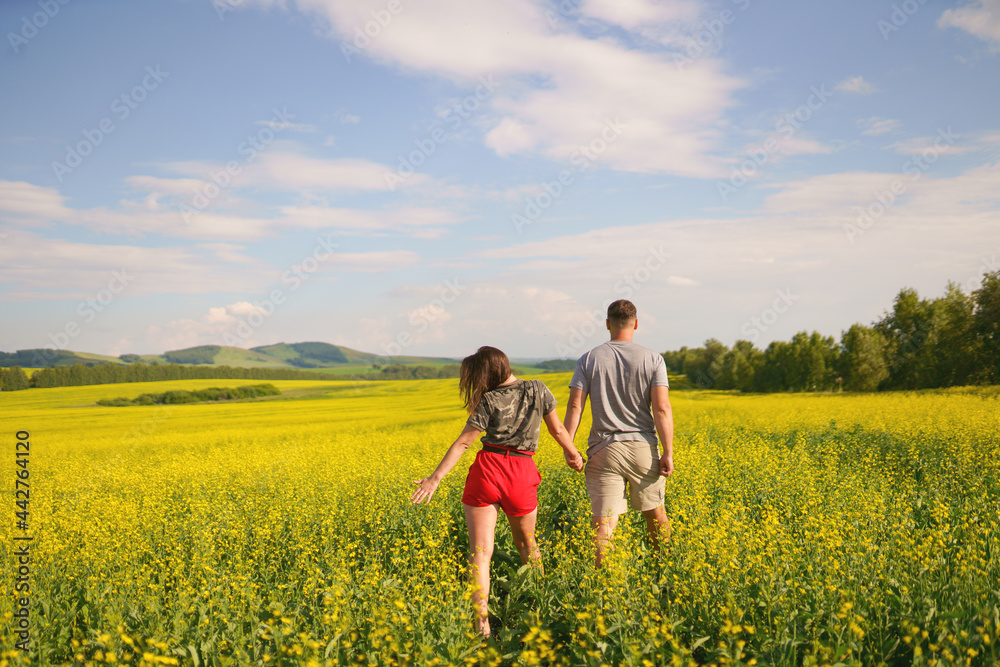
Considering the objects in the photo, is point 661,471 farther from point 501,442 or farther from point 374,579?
point 374,579

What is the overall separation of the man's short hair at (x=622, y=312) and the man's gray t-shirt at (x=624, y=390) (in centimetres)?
18

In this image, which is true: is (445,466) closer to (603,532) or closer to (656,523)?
(603,532)

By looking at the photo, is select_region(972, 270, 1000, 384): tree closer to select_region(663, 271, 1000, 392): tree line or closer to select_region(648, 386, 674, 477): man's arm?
select_region(663, 271, 1000, 392): tree line

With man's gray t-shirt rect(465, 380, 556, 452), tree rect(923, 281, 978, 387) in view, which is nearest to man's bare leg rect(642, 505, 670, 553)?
man's gray t-shirt rect(465, 380, 556, 452)

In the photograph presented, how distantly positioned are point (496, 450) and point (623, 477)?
49.1 inches

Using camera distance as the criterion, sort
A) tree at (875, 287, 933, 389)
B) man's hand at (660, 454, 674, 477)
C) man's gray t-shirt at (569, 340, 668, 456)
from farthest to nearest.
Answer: tree at (875, 287, 933, 389)
man's gray t-shirt at (569, 340, 668, 456)
man's hand at (660, 454, 674, 477)

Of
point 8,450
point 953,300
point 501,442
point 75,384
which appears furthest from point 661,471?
point 75,384

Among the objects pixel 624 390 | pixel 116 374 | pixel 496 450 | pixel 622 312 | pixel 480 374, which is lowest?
pixel 116 374

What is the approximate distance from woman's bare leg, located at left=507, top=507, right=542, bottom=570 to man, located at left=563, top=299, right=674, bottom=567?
25.4 inches

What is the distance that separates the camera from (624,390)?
443 centimetres

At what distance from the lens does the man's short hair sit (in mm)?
4498

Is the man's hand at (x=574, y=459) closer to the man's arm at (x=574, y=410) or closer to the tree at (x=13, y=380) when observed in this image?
the man's arm at (x=574, y=410)

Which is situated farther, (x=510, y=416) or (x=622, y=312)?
(x=622, y=312)

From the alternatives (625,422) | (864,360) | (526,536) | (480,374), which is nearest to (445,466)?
(480,374)
